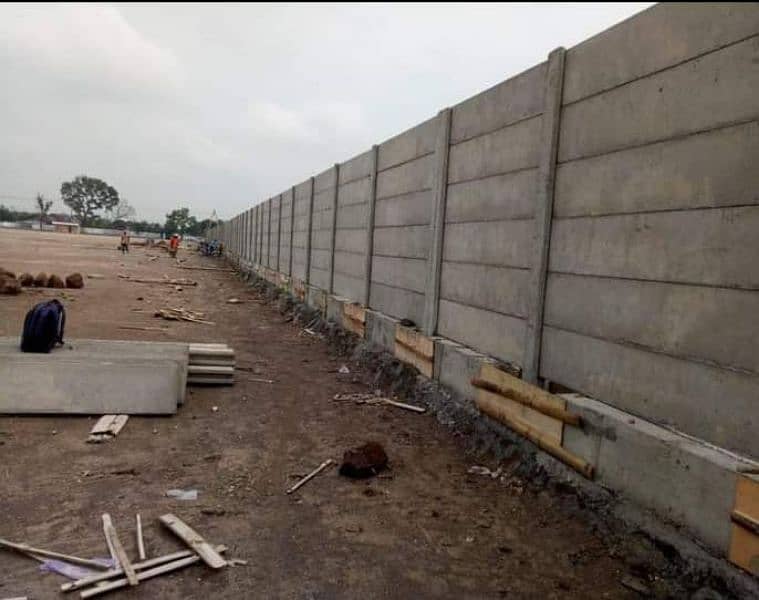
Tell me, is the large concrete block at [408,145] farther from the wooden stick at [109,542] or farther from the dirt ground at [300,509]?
the wooden stick at [109,542]

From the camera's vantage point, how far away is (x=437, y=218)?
20.7ft

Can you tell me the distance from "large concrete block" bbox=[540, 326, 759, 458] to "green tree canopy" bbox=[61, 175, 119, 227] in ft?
401

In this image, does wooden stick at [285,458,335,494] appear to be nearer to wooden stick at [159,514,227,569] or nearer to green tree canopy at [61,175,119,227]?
wooden stick at [159,514,227,569]

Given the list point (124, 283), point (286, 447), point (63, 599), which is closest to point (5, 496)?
point (63, 599)

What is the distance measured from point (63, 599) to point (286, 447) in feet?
7.98

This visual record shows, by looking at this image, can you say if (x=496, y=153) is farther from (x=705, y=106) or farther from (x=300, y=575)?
(x=300, y=575)

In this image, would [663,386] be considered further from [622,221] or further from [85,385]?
[85,385]

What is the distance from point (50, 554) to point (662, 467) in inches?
129

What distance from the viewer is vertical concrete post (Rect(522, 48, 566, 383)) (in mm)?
4223

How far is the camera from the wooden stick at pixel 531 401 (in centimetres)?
379

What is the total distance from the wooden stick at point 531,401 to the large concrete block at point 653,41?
85.3 inches

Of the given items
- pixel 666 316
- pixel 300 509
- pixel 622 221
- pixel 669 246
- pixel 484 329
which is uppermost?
pixel 622 221

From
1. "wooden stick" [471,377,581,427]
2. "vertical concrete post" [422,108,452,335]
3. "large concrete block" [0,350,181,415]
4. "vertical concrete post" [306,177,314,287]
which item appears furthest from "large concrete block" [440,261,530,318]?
"vertical concrete post" [306,177,314,287]

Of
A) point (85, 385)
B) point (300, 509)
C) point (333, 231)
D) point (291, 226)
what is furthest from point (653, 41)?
point (291, 226)
